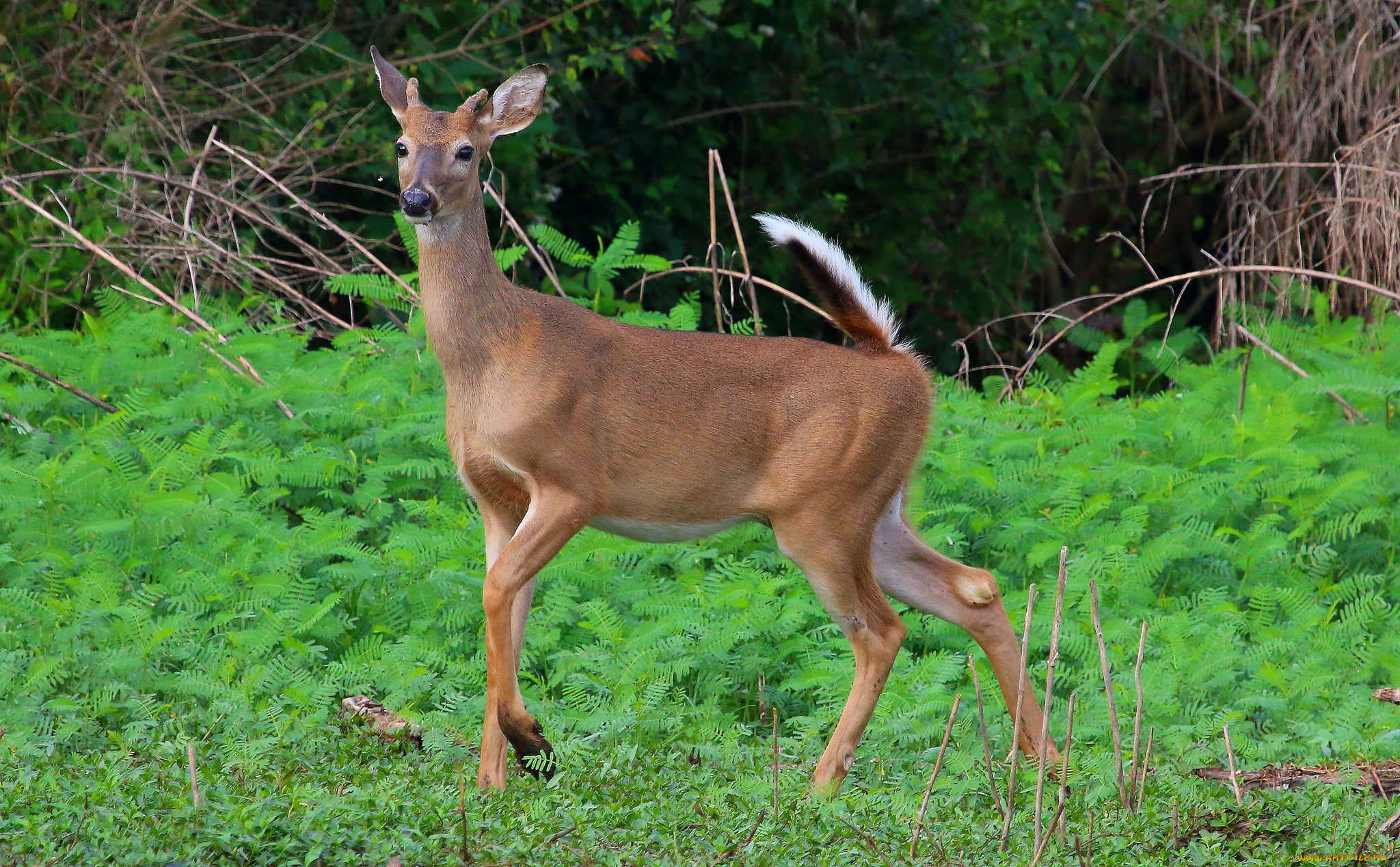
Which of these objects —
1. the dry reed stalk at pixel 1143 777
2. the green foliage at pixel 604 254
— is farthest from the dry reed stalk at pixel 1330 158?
the dry reed stalk at pixel 1143 777

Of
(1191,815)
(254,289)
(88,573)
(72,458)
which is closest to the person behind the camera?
(1191,815)

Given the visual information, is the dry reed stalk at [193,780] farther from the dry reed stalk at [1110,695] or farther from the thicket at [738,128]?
the thicket at [738,128]

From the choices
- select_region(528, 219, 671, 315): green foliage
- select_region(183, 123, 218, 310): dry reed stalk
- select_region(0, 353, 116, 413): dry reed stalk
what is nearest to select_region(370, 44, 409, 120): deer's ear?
select_region(0, 353, 116, 413): dry reed stalk

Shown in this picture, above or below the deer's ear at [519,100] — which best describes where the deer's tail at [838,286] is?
below

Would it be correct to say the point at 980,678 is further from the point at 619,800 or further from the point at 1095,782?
the point at 619,800

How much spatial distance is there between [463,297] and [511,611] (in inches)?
40.0

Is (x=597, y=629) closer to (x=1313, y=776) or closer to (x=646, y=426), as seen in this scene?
(x=646, y=426)

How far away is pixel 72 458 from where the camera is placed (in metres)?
7.02

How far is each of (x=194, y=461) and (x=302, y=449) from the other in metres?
0.47

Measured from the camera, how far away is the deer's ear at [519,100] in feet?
17.7

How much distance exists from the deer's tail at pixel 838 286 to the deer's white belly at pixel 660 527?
31.2 inches

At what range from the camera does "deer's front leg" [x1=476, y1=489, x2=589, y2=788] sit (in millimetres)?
4770

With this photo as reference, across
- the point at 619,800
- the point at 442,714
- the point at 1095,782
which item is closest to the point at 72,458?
the point at 442,714

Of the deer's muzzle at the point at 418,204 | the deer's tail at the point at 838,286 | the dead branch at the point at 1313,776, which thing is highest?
the deer's muzzle at the point at 418,204
